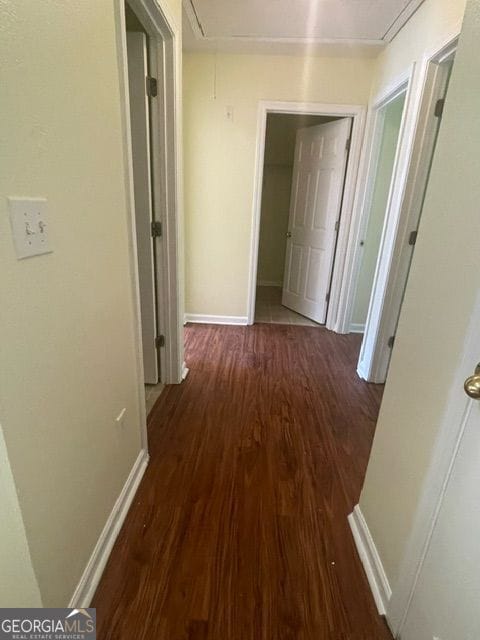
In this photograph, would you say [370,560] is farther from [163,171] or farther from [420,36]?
[420,36]

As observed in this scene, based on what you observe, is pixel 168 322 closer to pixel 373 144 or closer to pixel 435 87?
pixel 435 87

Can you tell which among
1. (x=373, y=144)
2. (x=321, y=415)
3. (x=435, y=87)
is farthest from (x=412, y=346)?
(x=373, y=144)

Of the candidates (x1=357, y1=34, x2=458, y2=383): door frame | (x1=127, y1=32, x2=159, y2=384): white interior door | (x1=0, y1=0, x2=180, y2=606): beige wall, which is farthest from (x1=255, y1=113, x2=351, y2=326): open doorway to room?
(x1=0, y1=0, x2=180, y2=606): beige wall

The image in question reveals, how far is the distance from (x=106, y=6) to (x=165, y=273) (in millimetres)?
1262

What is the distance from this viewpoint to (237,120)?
2.85 m

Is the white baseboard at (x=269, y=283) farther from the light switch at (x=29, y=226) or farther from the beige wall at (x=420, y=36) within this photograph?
the light switch at (x=29, y=226)

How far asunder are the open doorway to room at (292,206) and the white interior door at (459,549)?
2.73m

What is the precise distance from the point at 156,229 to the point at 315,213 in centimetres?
204

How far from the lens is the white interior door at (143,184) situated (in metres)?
1.62

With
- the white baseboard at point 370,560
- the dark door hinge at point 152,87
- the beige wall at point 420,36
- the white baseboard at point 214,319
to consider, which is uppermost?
the beige wall at point 420,36

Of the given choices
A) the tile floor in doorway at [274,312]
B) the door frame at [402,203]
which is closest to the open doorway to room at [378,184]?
the door frame at [402,203]

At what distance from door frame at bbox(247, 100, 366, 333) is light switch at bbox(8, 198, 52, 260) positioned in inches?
101

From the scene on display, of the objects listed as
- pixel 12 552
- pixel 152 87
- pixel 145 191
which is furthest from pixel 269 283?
pixel 12 552

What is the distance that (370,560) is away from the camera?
1.14m
